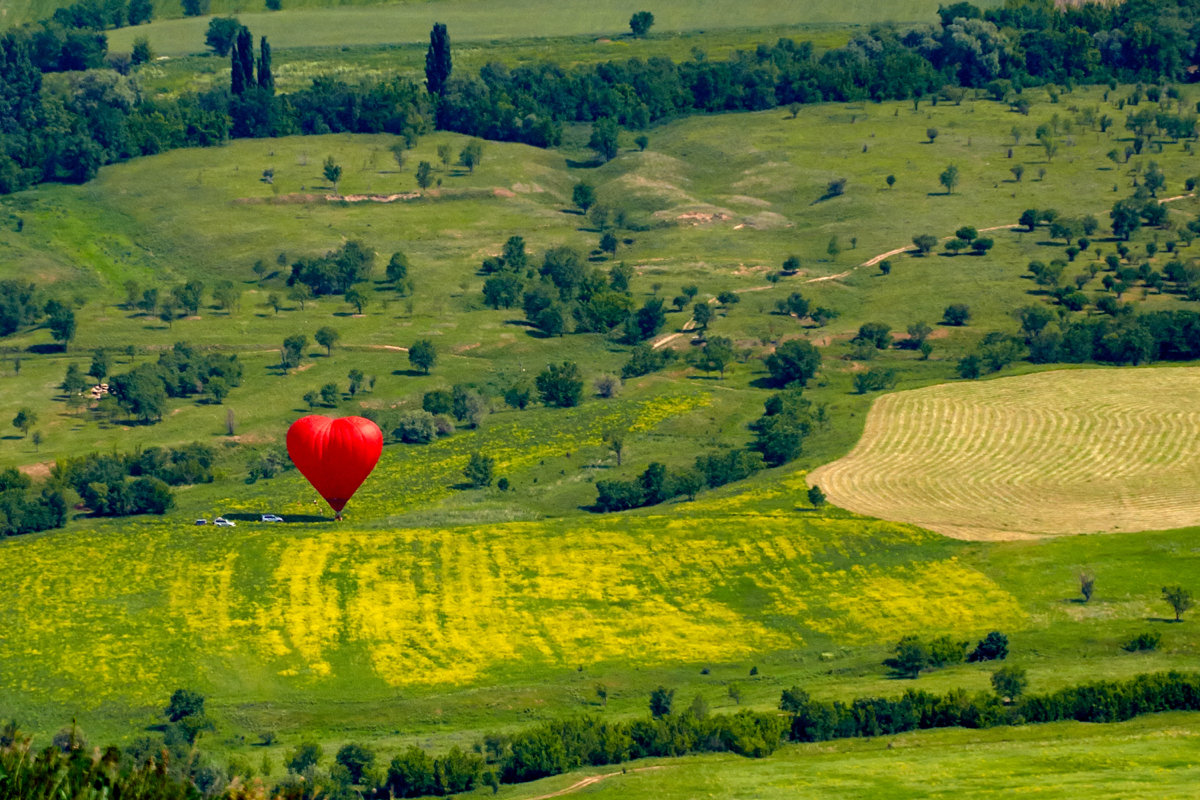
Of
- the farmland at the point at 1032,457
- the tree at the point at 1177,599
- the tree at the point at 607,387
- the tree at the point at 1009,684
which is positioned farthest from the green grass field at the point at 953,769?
the tree at the point at 607,387

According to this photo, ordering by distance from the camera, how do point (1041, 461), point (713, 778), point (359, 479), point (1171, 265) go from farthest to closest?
point (1171, 265) < point (1041, 461) < point (359, 479) < point (713, 778)

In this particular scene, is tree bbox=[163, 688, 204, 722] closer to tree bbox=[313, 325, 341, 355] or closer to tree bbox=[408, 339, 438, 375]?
tree bbox=[408, 339, 438, 375]

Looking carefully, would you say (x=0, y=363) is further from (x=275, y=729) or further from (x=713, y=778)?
(x=713, y=778)

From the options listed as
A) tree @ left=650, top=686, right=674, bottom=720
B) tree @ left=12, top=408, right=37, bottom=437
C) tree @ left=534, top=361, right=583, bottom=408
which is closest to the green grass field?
tree @ left=650, top=686, right=674, bottom=720

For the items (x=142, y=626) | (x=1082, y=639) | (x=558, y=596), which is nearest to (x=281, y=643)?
(x=142, y=626)

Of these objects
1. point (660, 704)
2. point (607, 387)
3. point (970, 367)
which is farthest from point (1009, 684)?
point (607, 387)
